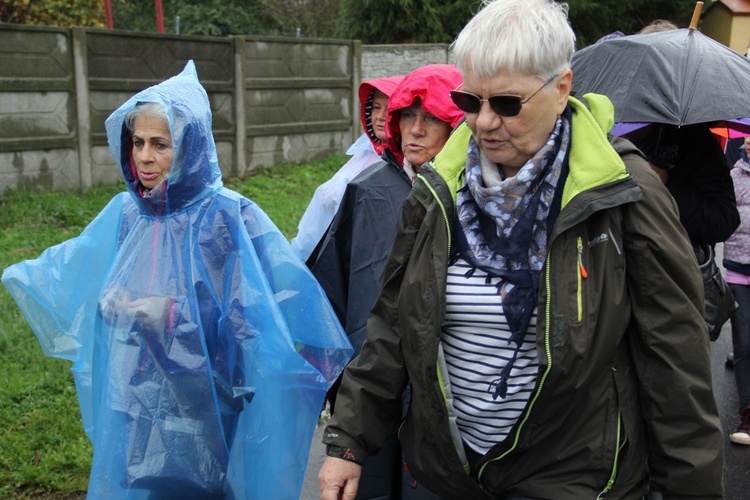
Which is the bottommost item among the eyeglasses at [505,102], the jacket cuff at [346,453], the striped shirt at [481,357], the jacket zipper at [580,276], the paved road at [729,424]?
the paved road at [729,424]

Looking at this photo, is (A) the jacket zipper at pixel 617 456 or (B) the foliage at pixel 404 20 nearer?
(A) the jacket zipper at pixel 617 456

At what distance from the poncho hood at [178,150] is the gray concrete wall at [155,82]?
5.48 metres

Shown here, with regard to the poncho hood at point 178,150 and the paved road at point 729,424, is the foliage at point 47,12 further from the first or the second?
the paved road at point 729,424

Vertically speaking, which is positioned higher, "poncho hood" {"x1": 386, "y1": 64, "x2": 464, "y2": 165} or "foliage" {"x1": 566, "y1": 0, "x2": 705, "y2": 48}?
"foliage" {"x1": 566, "y1": 0, "x2": 705, "y2": 48}

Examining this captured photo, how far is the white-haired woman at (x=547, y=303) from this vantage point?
1.97 metres

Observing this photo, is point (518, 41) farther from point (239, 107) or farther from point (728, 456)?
point (239, 107)

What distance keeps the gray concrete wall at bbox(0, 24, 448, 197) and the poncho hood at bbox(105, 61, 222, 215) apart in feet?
18.0

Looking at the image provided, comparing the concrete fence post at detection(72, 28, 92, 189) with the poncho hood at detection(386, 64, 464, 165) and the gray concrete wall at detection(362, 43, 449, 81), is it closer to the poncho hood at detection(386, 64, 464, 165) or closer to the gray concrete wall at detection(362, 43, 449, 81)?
the gray concrete wall at detection(362, 43, 449, 81)

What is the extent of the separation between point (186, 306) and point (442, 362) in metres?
1.21

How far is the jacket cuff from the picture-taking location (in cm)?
231

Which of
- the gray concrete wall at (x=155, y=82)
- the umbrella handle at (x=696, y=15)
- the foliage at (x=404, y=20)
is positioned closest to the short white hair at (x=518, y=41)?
the umbrella handle at (x=696, y=15)

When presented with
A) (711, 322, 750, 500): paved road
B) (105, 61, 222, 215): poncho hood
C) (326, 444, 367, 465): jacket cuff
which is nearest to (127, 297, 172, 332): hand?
(105, 61, 222, 215): poncho hood

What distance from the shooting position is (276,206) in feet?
30.7

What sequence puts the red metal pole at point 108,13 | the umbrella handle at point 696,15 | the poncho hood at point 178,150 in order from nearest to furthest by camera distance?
1. the poncho hood at point 178,150
2. the umbrella handle at point 696,15
3. the red metal pole at point 108,13
